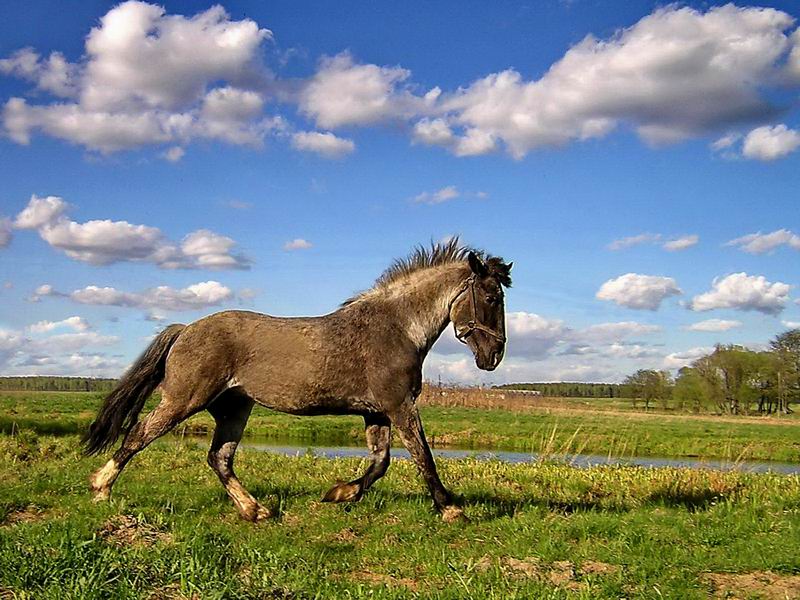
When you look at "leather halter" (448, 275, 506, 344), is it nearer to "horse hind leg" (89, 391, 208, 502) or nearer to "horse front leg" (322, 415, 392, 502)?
"horse front leg" (322, 415, 392, 502)

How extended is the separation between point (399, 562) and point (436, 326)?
2913 mm

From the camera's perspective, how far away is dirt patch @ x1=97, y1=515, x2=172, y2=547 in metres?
5.79

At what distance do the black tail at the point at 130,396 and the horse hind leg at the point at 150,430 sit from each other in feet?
2.17

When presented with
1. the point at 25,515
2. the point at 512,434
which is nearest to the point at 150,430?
the point at 25,515

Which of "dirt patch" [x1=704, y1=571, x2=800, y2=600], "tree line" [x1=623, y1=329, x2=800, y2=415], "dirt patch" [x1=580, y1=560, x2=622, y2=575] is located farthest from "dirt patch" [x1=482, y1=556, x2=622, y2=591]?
"tree line" [x1=623, y1=329, x2=800, y2=415]

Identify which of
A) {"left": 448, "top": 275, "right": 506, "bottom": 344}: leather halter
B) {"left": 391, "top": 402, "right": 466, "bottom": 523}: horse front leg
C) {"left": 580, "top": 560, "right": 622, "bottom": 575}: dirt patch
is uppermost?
{"left": 448, "top": 275, "right": 506, "bottom": 344}: leather halter

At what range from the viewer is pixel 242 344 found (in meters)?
7.92

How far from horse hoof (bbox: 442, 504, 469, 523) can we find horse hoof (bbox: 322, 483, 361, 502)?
115cm

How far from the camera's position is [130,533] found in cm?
601

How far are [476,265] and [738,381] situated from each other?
6584 cm

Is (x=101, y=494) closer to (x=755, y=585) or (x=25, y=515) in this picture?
(x=25, y=515)

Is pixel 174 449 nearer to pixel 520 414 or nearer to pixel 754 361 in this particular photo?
pixel 520 414

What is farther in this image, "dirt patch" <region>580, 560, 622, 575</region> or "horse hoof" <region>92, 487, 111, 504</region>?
"horse hoof" <region>92, 487, 111, 504</region>

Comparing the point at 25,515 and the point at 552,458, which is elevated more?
the point at 25,515
